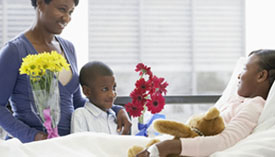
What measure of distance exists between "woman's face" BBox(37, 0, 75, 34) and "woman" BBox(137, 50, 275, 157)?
956 mm

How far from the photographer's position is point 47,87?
161cm

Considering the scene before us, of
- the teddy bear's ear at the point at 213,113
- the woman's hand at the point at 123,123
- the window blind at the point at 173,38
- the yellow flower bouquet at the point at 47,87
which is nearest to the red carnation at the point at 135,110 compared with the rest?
the woman's hand at the point at 123,123

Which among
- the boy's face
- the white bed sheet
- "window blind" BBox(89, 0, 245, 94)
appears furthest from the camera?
"window blind" BBox(89, 0, 245, 94)

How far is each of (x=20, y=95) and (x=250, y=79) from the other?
1.12 m

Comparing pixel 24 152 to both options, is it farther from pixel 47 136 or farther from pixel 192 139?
pixel 192 139

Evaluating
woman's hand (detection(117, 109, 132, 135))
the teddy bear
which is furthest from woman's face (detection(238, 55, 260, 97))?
woman's hand (detection(117, 109, 132, 135))

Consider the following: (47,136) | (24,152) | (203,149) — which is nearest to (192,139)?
(203,149)

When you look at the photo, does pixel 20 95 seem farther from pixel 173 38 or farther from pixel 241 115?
pixel 173 38

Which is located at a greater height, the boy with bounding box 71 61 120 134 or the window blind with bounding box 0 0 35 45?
the window blind with bounding box 0 0 35 45

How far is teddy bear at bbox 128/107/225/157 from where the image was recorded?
3.73 feet

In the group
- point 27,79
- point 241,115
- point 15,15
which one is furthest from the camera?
point 15,15

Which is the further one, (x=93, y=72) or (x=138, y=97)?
(x=93, y=72)

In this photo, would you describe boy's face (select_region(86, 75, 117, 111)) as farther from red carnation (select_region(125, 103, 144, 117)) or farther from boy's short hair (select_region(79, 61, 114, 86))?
red carnation (select_region(125, 103, 144, 117))

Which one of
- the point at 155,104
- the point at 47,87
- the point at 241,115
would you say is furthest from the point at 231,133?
the point at 47,87
